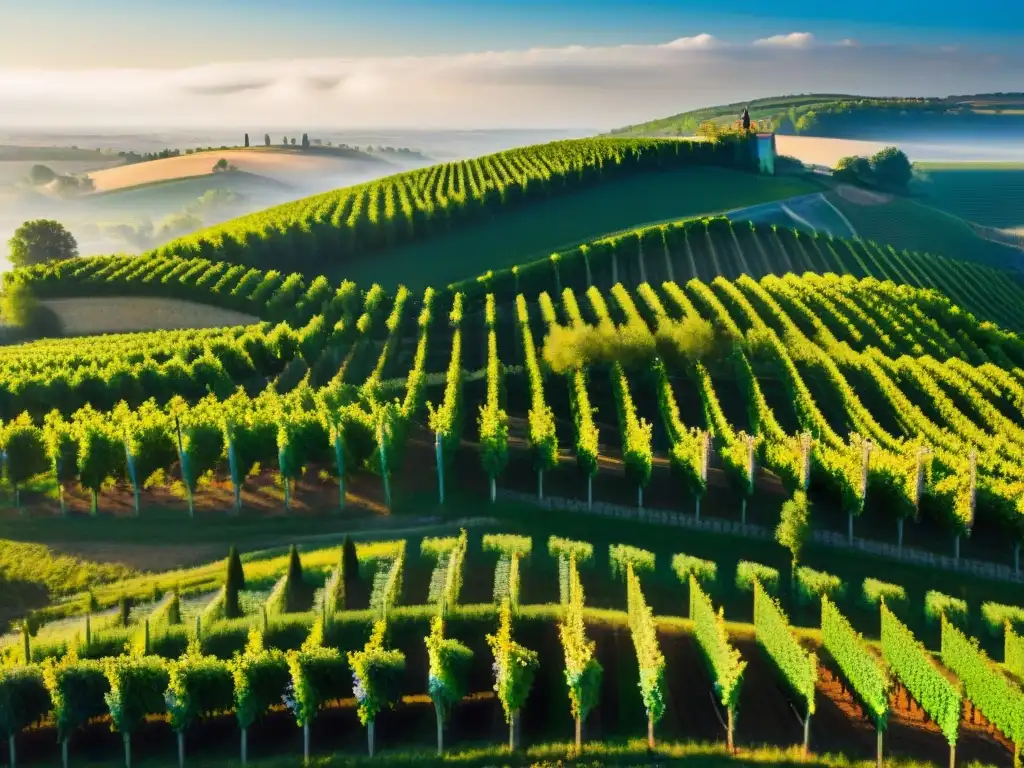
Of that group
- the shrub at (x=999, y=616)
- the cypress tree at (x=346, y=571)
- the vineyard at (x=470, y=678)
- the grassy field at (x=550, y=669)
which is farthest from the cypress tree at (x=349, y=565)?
the shrub at (x=999, y=616)

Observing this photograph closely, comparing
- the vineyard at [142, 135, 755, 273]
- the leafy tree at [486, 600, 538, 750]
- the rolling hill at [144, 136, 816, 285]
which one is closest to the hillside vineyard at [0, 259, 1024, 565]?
the vineyard at [142, 135, 755, 273]

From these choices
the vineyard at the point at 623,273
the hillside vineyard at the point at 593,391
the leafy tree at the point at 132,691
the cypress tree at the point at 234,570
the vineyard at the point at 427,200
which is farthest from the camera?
the vineyard at the point at 427,200

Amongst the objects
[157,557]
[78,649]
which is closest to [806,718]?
[78,649]

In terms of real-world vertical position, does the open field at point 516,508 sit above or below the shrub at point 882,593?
above

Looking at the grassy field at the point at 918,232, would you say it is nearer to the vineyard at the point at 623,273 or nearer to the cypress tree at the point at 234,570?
the vineyard at the point at 623,273

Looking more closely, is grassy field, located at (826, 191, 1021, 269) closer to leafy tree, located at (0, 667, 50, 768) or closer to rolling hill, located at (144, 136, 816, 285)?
rolling hill, located at (144, 136, 816, 285)

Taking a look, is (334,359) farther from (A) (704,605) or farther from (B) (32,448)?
(A) (704,605)
